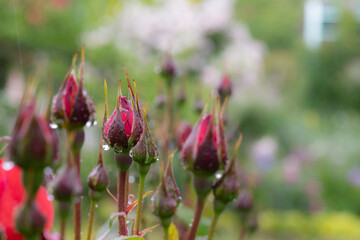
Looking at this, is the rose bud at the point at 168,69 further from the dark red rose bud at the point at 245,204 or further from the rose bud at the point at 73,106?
the rose bud at the point at 73,106

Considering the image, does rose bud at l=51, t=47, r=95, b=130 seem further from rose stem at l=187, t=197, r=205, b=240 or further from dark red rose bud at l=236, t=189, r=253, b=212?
dark red rose bud at l=236, t=189, r=253, b=212

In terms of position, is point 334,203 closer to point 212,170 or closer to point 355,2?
point 212,170

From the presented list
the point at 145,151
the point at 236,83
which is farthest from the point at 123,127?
the point at 236,83

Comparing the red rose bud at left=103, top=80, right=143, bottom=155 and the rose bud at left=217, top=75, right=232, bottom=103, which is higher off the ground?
the red rose bud at left=103, top=80, right=143, bottom=155

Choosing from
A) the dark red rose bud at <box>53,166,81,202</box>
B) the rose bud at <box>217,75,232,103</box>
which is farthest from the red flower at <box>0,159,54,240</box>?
the rose bud at <box>217,75,232,103</box>

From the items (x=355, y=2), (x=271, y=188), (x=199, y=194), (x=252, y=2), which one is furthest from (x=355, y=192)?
(x=252, y=2)

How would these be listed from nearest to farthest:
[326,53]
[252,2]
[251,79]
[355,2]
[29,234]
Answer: [29,234] → [251,79] → [326,53] → [355,2] → [252,2]
